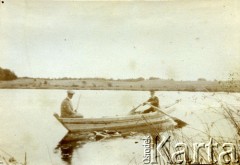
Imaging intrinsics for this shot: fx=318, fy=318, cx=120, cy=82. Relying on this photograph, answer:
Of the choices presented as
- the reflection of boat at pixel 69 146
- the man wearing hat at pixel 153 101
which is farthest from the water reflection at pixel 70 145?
the man wearing hat at pixel 153 101

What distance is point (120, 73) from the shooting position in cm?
215

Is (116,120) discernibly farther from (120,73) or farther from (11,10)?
(11,10)

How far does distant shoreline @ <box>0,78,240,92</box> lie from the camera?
210 centimetres

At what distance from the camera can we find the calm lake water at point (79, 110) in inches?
83.2

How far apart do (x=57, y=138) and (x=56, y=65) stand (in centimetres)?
49

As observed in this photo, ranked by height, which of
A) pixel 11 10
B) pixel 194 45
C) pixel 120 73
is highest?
pixel 11 10

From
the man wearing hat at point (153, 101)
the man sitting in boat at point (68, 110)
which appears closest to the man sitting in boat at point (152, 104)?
the man wearing hat at point (153, 101)

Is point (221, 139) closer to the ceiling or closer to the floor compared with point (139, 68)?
closer to the floor

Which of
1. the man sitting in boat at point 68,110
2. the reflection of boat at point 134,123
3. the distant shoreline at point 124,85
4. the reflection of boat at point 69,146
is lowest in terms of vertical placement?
the reflection of boat at point 69,146

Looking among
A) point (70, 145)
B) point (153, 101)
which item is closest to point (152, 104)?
point (153, 101)

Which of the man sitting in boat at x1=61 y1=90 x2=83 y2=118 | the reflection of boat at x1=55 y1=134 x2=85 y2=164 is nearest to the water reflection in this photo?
the reflection of boat at x1=55 y1=134 x2=85 y2=164

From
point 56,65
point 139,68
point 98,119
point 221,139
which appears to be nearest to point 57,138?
point 98,119

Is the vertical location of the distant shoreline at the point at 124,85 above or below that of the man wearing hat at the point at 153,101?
above

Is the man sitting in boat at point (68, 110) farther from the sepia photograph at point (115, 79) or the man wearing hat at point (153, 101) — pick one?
the man wearing hat at point (153, 101)
